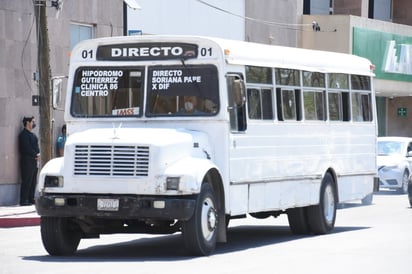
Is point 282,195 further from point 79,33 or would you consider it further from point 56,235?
point 79,33

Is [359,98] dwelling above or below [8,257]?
above

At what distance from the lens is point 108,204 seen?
14352 millimetres

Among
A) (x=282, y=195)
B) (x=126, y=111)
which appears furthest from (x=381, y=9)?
(x=126, y=111)

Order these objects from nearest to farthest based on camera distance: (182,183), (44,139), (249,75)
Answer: (182,183)
(249,75)
(44,139)

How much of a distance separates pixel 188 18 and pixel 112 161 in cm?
1841

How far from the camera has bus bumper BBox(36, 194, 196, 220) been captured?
14164mm

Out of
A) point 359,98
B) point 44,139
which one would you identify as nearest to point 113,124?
point 359,98

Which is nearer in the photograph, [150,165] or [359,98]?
[150,165]

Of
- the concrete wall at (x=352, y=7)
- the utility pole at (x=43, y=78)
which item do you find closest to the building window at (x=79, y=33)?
the utility pole at (x=43, y=78)

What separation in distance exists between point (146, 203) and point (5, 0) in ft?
40.1

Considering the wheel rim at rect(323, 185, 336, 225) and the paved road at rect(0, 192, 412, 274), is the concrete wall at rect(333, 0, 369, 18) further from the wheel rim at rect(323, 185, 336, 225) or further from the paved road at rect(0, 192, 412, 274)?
the wheel rim at rect(323, 185, 336, 225)

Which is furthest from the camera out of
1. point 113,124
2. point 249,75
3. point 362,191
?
point 362,191

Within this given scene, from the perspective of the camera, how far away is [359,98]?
2053cm

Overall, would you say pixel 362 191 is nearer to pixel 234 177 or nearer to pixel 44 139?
pixel 234 177
